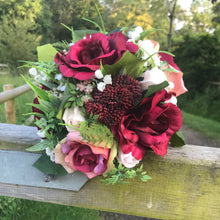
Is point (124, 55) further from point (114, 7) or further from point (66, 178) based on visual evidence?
point (114, 7)

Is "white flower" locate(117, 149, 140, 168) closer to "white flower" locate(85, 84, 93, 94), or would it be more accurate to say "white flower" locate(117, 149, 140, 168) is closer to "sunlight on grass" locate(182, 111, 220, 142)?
"white flower" locate(85, 84, 93, 94)

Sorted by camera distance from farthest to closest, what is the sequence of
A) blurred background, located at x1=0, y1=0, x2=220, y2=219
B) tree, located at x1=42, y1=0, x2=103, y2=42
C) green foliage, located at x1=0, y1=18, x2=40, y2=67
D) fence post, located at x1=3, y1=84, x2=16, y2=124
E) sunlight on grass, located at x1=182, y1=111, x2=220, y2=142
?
green foliage, located at x1=0, y1=18, x2=40, y2=67
tree, located at x1=42, y1=0, x2=103, y2=42
blurred background, located at x1=0, y1=0, x2=220, y2=219
sunlight on grass, located at x1=182, y1=111, x2=220, y2=142
fence post, located at x1=3, y1=84, x2=16, y2=124

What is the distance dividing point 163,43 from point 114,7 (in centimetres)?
410

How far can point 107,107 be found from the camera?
650 millimetres

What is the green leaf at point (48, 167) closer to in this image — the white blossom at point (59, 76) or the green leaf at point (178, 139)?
the white blossom at point (59, 76)

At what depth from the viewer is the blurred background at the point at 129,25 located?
725 cm

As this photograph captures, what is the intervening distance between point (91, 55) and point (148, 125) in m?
0.30

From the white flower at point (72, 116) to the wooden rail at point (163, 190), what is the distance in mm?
299

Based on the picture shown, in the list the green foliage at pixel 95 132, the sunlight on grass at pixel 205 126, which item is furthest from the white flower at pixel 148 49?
the sunlight on grass at pixel 205 126

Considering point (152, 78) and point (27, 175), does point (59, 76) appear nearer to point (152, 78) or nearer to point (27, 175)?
point (152, 78)

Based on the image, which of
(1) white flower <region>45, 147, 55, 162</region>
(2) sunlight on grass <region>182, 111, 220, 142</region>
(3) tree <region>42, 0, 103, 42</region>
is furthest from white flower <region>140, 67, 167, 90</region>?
(3) tree <region>42, 0, 103, 42</region>

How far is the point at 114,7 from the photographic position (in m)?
9.45

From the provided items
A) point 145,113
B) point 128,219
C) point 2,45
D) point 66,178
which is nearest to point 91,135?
point 145,113

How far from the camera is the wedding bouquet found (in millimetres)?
643
